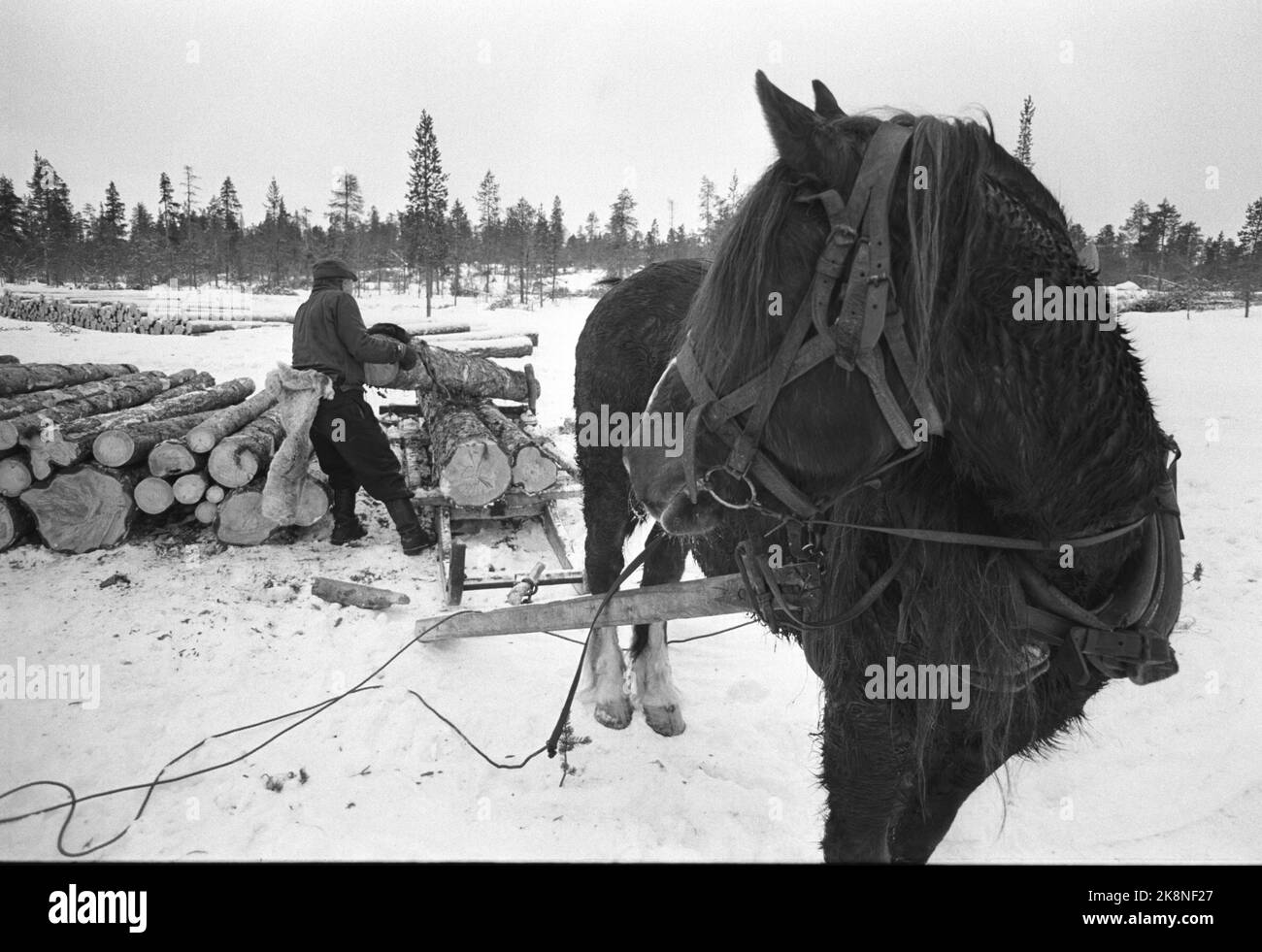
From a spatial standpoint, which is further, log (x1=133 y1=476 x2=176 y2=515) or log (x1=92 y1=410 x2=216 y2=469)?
log (x1=133 y1=476 x2=176 y2=515)

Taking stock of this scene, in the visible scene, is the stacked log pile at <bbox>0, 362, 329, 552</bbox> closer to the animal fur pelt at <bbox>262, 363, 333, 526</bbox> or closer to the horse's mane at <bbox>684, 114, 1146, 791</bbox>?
the animal fur pelt at <bbox>262, 363, 333, 526</bbox>

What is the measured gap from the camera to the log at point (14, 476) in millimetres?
4684

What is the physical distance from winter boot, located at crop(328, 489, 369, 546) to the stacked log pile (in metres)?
0.12

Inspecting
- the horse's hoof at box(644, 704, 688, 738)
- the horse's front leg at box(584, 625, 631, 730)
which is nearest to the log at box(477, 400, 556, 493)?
the horse's front leg at box(584, 625, 631, 730)

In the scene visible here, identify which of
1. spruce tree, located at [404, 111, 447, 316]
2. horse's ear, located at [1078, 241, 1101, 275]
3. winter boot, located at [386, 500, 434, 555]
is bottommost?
winter boot, located at [386, 500, 434, 555]

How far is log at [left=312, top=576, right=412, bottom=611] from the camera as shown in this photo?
14.2 ft

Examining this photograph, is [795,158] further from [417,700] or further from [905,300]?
[417,700]

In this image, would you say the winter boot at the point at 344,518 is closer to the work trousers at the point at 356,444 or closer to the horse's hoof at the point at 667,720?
the work trousers at the point at 356,444

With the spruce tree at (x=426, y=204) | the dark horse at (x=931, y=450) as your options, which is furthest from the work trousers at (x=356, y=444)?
the spruce tree at (x=426, y=204)

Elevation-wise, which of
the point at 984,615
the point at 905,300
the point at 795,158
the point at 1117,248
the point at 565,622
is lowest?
the point at 565,622

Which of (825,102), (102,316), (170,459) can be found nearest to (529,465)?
(170,459)

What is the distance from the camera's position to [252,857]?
2.48 meters

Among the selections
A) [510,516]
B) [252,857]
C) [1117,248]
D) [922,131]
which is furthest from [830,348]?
[1117,248]

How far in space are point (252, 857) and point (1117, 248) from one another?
34.0 meters
